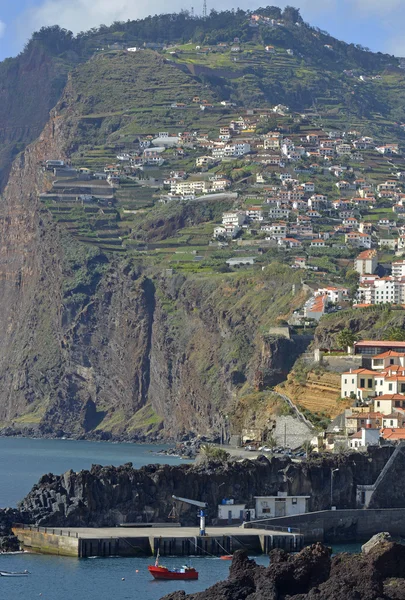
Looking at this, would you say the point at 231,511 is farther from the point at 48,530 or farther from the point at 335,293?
the point at 335,293

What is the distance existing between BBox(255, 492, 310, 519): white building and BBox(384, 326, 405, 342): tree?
33.6 meters

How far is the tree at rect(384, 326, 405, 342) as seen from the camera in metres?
125

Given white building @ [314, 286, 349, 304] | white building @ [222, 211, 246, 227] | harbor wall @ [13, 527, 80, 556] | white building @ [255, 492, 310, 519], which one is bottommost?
harbor wall @ [13, 527, 80, 556]

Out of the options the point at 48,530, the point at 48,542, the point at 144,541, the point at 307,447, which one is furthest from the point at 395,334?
the point at 48,542

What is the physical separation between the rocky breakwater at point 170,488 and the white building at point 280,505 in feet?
1.40

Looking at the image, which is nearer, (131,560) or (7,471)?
(131,560)

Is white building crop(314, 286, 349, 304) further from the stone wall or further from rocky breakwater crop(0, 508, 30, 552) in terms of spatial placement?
rocky breakwater crop(0, 508, 30, 552)

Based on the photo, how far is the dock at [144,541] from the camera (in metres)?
81.3

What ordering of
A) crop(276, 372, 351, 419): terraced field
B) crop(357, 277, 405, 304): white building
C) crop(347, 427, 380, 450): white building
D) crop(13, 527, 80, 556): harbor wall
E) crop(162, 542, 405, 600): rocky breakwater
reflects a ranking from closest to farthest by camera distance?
crop(162, 542, 405, 600): rocky breakwater → crop(13, 527, 80, 556): harbor wall → crop(347, 427, 380, 450): white building → crop(276, 372, 351, 419): terraced field → crop(357, 277, 405, 304): white building

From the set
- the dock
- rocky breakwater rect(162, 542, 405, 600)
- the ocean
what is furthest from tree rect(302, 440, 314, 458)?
rocky breakwater rect(162, 542, 405, 600)

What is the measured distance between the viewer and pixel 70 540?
267 ft

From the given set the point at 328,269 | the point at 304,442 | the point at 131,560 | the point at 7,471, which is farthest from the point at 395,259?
the point at 131,560

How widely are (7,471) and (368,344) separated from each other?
102 ft

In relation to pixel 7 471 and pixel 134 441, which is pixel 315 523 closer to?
pixel 7 471
